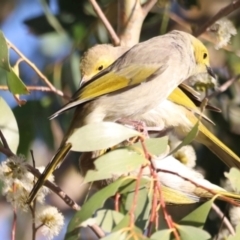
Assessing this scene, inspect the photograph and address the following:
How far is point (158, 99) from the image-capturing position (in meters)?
2.18

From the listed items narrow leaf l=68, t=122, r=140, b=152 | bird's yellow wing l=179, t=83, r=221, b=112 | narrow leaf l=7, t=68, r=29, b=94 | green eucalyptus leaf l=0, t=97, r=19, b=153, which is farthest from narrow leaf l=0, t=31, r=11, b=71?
bird's yellow wing l=179, t=83, r=221, b=112

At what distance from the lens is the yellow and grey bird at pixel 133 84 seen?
83.1 inches

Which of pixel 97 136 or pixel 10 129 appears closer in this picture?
pixel 97 136

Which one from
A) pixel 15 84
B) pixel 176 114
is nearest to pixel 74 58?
pixel 176 114

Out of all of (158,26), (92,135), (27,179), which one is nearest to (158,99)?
(27,179)

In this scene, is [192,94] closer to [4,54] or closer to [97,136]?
[4,54]

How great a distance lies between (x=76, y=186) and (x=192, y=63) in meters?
1.19

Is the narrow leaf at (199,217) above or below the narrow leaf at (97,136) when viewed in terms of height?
below

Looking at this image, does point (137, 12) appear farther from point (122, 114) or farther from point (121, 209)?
point (121, 209)

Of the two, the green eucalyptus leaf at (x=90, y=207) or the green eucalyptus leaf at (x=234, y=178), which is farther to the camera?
the green eucalyptus leaf at (x=234, y=178)

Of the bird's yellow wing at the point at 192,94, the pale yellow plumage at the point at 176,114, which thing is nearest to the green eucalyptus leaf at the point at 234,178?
the pale yellow plumage at the point at 176,114

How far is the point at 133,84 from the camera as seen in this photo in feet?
7.11

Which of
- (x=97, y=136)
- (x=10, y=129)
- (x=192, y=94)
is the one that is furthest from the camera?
(x=192, y=94)

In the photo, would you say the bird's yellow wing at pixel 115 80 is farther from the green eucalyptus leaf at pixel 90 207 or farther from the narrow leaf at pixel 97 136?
the green eucalyptus leaf at pixel 90 207
